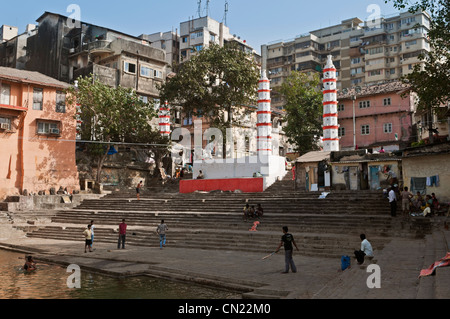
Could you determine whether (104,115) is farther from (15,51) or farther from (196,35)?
(196,35)

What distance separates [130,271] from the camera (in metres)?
13.5

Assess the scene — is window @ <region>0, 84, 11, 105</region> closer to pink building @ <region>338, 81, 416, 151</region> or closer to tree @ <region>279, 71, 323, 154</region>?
tree @ <region>279, 71, 323, 154</region>

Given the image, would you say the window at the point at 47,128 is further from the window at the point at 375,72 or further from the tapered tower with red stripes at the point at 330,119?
the window at the point at 375,72

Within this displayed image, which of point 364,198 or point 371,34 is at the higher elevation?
point 371,34

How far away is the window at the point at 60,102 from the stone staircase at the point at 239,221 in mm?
8805

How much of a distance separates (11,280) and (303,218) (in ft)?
45.5

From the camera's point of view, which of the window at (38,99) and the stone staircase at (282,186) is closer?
the stone staircase at (282,186)

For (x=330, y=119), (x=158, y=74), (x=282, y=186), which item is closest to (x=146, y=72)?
→ (x=158, y=74)

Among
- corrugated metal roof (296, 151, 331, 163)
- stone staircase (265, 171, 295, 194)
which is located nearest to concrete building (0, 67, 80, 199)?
stone staircase (265, 171, 295, 194)

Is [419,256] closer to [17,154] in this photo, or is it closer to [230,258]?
[230,258]

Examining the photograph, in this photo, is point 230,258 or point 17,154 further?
point 17,154

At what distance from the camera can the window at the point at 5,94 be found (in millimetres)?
32719

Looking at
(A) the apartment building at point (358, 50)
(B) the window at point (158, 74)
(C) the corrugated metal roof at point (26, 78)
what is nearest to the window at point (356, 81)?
(A) the apartment building at point (358, 50)

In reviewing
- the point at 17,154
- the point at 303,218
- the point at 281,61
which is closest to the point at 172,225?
the point at 303,218
